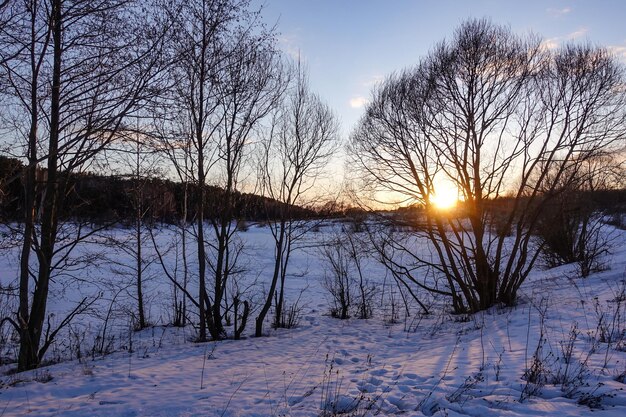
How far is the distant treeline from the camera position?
29.5 ft

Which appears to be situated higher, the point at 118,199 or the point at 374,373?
the point at 118,199

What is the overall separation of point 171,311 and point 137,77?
1315cm

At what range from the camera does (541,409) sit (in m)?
4.28

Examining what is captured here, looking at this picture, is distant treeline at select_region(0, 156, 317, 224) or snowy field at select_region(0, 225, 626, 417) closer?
snowy field at select_region(0, 225, 626, 417)

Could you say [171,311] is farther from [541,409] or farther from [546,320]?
[541,409]

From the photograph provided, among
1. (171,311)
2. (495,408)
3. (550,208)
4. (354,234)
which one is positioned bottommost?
(171,311)

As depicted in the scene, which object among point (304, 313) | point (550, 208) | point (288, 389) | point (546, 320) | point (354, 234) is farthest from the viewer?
point (550, 208)

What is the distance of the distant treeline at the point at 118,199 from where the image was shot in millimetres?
9000

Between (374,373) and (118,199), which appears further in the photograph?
(118,199)

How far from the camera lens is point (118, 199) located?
16359mm

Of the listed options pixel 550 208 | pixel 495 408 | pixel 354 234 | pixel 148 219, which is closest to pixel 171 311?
pixel 148 219

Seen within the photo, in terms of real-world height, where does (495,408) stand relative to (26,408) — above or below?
above

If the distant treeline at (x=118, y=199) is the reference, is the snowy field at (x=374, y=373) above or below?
below

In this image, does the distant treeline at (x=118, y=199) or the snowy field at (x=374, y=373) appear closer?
the snowy field at (x=374, y=373)
